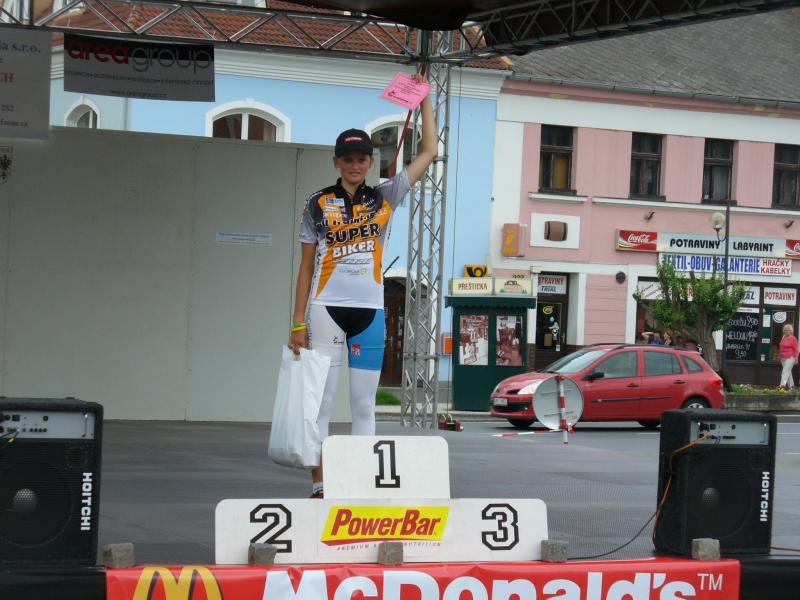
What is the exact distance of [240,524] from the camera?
18.8 feet

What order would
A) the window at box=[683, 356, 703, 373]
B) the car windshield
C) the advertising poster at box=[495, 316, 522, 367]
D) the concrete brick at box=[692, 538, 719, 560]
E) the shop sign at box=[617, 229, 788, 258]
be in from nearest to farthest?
1. the concrete brick at box=[692, 538, 719, 560]
2. the car windshield
3. the window at box=[683, 356, 703, 373]
4. the advertising poster at box=[495, 316, 522, 367]
5. the shop sign at box=[617, 229, 788, 258]

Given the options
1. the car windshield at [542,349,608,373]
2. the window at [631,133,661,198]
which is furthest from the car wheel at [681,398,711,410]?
the window at [631,133,661,198]

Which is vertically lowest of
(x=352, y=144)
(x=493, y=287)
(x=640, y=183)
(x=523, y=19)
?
(x=493, y=287)

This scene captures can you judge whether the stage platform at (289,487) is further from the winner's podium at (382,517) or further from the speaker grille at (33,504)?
the winner's podium at (382,517)

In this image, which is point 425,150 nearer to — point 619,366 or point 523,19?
point 523,19

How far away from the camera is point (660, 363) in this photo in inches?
931

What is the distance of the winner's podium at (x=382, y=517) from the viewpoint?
19.0 feet

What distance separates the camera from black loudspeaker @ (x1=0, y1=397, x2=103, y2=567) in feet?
17.2

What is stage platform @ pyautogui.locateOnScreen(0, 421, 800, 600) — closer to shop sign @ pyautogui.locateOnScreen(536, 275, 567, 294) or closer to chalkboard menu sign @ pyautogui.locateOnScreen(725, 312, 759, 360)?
shop sign @ pyautogui.locateOnScreen(536, 275, 567, 294)

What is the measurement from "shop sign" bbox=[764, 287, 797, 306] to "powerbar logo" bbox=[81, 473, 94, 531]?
33.8 metres

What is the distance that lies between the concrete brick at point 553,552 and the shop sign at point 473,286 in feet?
68.8

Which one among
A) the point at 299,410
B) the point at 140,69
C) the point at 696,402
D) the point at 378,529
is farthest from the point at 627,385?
the point at 378,529

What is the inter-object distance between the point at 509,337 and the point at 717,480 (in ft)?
67.4

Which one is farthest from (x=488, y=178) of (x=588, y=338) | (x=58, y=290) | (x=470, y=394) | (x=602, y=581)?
(x=602, y=581)
